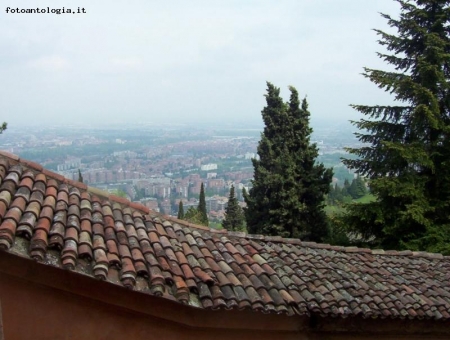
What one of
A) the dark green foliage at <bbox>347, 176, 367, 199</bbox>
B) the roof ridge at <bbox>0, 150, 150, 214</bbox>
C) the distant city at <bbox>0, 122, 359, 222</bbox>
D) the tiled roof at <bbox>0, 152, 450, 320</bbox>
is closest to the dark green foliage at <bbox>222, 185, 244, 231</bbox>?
the distant city at <bbox>0, 122, 359, 222</bbox>

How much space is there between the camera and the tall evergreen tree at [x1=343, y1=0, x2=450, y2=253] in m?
13.1

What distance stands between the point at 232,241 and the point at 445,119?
11.4m

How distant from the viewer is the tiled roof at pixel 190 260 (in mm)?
3877

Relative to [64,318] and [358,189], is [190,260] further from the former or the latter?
[358,189]

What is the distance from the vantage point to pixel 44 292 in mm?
3857

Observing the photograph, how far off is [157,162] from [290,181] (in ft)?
220

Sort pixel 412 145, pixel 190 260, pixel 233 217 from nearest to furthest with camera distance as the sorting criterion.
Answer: pixel 190 260, pixel 412 145, pixel 233 217

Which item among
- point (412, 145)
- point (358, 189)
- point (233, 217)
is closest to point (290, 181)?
point (412, 145)

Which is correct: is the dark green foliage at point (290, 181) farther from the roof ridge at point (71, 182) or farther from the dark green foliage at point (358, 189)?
the dark green foliage at point (358, 189)

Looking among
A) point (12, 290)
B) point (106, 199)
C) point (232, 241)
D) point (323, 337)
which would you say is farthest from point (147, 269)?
point (323, 337)

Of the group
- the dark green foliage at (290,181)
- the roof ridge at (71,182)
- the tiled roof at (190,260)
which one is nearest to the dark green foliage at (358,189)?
the dark green foliage at (290,181)

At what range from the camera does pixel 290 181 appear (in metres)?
19.3

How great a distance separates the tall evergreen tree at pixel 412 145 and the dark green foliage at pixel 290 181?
14.3ft

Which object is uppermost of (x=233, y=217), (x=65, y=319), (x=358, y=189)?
(x=65, y=319)
